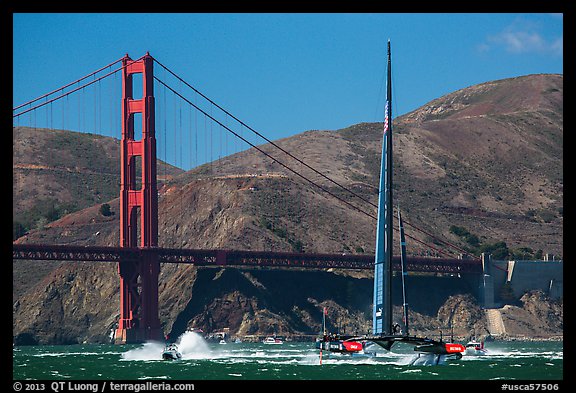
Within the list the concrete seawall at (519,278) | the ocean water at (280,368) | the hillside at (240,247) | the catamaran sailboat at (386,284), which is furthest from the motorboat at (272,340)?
the catamaran sailboat at (386,284)

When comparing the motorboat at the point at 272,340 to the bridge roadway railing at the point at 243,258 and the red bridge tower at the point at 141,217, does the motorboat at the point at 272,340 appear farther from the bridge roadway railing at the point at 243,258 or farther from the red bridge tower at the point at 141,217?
the red bridge tower at the point at 141,217

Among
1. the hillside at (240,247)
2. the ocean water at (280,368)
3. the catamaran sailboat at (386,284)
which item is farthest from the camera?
the hillside at (240,247)

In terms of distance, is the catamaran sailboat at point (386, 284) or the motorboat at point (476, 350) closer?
the catamaran sailboat at point (386, 284)

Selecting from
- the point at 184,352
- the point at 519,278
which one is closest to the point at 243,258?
the point at 519,278

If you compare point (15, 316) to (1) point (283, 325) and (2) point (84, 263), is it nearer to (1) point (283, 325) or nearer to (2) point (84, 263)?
(2) point (84, 263)

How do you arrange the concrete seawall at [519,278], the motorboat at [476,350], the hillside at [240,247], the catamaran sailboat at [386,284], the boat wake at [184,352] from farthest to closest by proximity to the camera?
the concrete seawall at [519,278], the hillside at [240,247], the motorboat at [476,350], the boat wake at [184,352], the catamaran sailboat at [386,284]

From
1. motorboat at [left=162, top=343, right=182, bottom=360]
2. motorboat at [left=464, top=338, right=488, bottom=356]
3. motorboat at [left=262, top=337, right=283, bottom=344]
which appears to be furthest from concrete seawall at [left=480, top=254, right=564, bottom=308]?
motorboat at [left=162, top=343, right=182, bottom=360]
